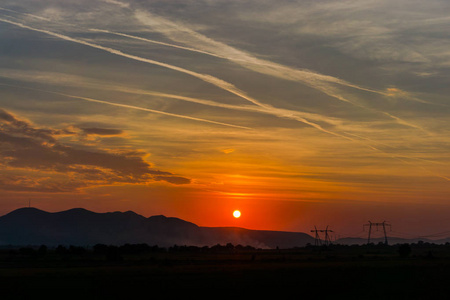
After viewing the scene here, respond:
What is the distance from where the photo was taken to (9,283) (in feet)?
274

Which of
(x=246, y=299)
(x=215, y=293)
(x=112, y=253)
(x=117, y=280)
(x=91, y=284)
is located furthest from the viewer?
(x=112, y=253)

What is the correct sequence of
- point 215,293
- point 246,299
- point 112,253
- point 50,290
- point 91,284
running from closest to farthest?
1. point 246,299
2. point 215,293
3. point 50,290
4. point 91,284
5. point 112,253

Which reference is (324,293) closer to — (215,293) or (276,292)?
(276,292)

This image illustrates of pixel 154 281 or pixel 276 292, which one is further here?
pixel 154 281

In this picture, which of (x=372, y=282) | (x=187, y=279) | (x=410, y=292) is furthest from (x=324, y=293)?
(x=187, y=279)

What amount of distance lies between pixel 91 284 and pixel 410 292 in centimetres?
4235

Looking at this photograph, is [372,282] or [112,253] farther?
[112,253]

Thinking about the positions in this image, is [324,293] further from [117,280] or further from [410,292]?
[117,280]

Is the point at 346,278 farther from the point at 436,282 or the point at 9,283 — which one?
the point at 9,283

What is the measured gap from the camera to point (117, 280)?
8662cm

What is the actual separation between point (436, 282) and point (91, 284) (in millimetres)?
48275

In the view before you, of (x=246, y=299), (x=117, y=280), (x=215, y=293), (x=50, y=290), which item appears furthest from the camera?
(x=117, y=280)

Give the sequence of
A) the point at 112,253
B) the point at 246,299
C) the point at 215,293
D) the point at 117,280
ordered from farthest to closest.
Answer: the point at 112,253
the point at 117,280
the point at 215,293
the point at 246,299

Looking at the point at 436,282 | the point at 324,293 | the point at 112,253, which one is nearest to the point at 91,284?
the point at 324,293
